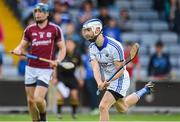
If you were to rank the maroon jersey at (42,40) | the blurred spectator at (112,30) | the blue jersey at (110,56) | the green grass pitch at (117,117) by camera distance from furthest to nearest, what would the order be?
the blurred spectator at (112,30) < the green grass pitch at (117,117) < the maroon jersey at (42,40) < the blue jersey at (110,56)

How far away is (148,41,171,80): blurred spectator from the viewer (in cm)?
2212

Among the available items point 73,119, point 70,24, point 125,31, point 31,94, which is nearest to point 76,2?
point 125,31

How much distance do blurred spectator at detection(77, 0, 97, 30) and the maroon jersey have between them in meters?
6.89

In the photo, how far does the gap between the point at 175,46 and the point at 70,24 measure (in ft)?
15.3

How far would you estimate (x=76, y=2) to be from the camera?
83.8 feet

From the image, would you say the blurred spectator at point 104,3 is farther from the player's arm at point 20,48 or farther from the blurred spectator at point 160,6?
the player's arm at point 20,48

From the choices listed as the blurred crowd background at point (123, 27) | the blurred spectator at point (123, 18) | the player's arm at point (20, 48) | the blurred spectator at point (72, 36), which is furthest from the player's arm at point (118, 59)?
the blurred spectator at point (123, 18)

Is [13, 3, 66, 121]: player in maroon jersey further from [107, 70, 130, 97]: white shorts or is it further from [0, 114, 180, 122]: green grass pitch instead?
[0, 114, 180, 122]: green grass pitch

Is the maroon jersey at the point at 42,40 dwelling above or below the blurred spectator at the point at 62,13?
below

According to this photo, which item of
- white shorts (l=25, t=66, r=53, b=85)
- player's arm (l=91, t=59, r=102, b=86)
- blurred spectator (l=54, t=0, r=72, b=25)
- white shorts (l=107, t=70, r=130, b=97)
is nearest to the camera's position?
player's arm (l=91, t=59, r=102, b=86)

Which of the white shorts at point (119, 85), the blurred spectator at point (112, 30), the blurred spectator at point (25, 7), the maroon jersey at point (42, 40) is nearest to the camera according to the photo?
the white shorts at point (119, 85)

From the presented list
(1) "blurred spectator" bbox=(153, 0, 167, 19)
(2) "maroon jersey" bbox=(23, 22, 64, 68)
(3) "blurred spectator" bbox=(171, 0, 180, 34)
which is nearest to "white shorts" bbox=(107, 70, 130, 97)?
(2) "maroon jersey" bbox=(23, 22, 64, 68)

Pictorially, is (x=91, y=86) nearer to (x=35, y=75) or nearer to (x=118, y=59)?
(x=35, y=75)

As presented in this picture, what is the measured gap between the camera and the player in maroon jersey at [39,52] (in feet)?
51.6
